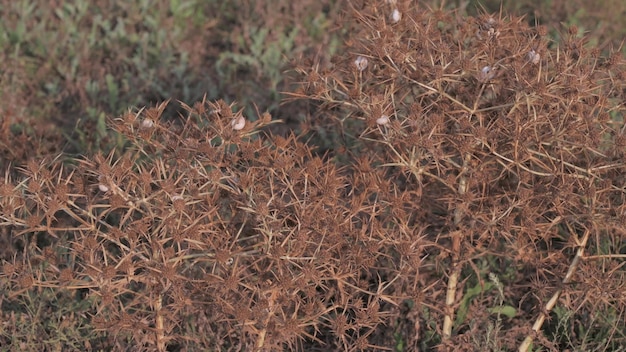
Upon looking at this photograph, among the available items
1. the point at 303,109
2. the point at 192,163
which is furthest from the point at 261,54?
the point at 192,163

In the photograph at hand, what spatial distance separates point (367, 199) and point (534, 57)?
0.74m

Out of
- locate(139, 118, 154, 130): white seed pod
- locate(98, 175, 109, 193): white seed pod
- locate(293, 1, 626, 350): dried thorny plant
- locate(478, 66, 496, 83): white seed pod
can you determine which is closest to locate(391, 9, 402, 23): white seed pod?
locate(293, 1, 626, 350): dried thorny plant

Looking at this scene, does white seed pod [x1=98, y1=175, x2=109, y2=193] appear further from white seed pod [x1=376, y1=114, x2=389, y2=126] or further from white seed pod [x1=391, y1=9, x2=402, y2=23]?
white seed pod [x1=391, y1=9, x2=402, y2=23]

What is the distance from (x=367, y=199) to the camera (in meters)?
2.94

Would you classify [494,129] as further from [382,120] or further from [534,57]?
[382,120]

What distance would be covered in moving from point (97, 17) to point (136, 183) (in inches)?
123

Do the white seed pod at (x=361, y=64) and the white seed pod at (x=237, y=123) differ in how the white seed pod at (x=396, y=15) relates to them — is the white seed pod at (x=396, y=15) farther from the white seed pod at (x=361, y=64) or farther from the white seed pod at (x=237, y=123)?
the white seed pod at (x=237, y=123)

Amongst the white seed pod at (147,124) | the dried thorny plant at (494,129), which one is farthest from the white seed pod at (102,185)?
the dried thorny plant at (494,129)

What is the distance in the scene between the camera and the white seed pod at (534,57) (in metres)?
2.76

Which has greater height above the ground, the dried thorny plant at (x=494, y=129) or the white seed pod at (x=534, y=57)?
the white seed pod at (x=534, y=57)

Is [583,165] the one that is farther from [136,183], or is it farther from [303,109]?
[303,109]

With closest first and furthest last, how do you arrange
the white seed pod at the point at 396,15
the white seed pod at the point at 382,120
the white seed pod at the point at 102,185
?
the white seed pod at the point at 102,185 < the white seed pod at the point at 382,120 < the white seed pod at the point at 396,15

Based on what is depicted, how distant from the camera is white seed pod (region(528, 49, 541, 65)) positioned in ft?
9.07

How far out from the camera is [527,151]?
2758 mm
